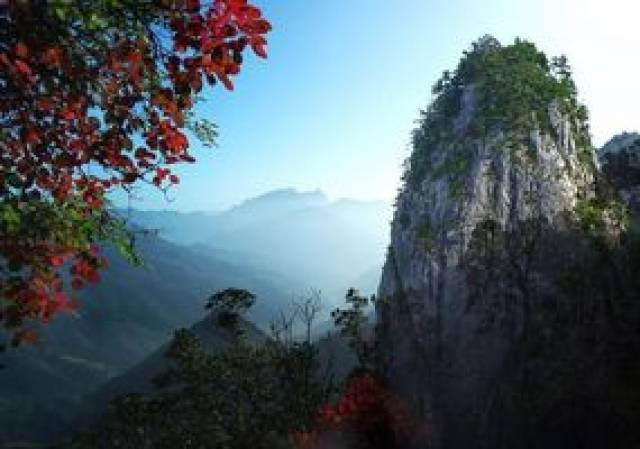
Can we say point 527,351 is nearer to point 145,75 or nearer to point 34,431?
point 145,75

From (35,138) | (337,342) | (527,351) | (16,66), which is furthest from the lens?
(337,342)

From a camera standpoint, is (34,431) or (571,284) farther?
(34,431)

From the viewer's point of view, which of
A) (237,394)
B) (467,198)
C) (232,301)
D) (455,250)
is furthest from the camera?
(467,198)

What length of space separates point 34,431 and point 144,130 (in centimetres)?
15693

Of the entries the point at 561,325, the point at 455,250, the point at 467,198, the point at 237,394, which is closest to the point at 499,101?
the point at 467,198

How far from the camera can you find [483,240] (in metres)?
65.0

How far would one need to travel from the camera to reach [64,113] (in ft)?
26.0

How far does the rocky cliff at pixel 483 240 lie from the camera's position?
58.6 m

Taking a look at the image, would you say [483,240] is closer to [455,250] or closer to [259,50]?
[455,250]

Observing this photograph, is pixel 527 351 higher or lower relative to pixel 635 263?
lower

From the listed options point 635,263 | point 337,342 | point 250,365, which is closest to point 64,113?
point 250,365

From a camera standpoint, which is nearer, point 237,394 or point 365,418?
point 237,394

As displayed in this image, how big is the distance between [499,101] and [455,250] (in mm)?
16860

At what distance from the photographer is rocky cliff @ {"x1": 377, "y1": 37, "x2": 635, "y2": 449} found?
58.6 meters
